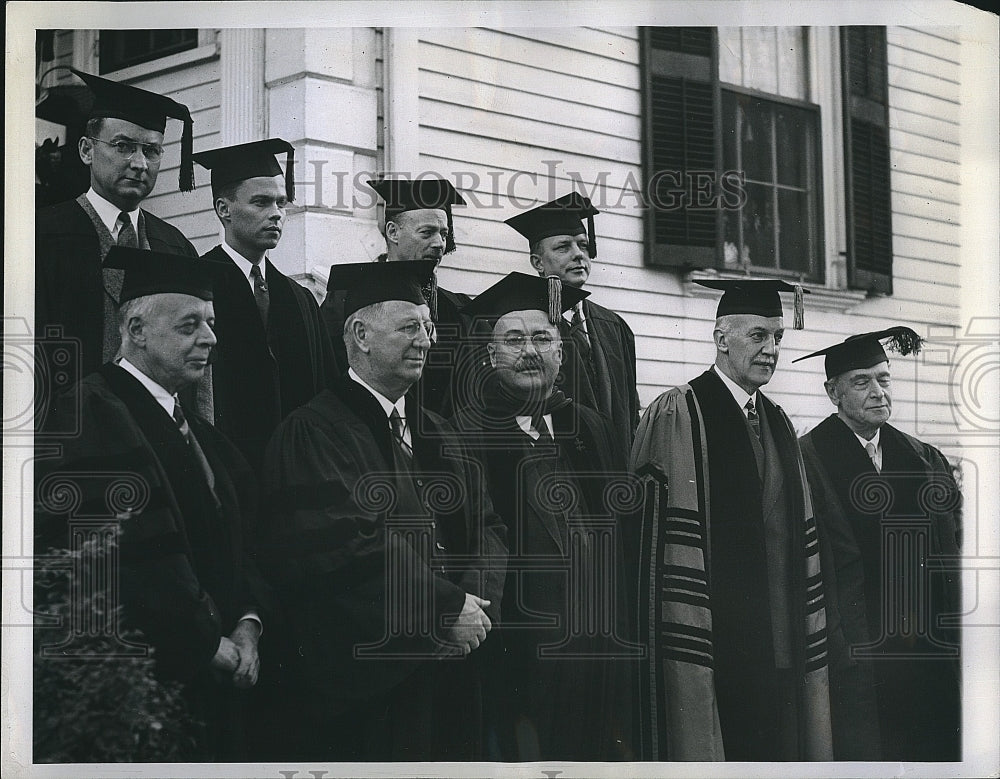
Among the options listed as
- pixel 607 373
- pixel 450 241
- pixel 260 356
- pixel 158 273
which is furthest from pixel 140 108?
pixel 607 373

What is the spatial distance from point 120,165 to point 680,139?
213 centimetres

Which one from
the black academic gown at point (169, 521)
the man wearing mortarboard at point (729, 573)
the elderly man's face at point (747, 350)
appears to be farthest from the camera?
the elderly man's face at point (747, 350)

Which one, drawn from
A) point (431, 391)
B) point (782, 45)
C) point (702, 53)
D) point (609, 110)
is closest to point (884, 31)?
point (782, 45)

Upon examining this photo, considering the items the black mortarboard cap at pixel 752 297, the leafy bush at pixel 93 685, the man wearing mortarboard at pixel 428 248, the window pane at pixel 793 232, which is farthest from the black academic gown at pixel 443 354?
the window pane at pixel 793 232

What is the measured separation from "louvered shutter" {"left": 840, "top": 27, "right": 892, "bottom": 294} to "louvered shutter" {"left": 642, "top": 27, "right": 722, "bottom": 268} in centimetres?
55

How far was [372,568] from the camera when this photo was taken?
459cm

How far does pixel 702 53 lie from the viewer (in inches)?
191

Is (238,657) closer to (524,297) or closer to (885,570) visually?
(524,297)

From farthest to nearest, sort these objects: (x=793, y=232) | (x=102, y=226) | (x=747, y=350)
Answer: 1. (x=793, y=232)
2. (x=747, y=350)
3. (x=102, y=226)

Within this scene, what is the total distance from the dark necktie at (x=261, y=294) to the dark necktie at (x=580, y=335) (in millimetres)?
1151

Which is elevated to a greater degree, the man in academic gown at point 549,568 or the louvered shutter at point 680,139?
the louvered shutter at point 680,139

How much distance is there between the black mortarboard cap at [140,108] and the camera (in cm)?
471

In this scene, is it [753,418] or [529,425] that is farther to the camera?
[753,418]

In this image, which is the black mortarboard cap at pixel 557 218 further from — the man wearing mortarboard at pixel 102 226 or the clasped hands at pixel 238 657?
the clasped hands at pixel 238 657
